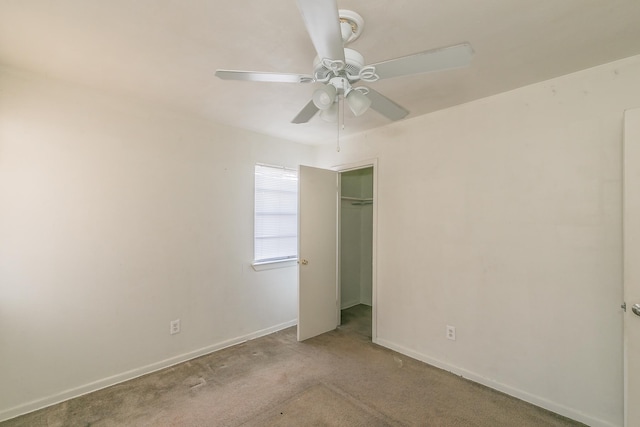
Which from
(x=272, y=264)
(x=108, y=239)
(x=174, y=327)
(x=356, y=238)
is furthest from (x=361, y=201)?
(x=108, y=239)

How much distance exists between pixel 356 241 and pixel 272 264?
1745 millimetres

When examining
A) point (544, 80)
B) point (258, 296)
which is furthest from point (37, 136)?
point (544, 80)

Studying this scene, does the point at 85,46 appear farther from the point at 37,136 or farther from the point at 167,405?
the point at 167,405

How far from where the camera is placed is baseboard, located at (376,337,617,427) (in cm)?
196

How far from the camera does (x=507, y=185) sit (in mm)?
2355

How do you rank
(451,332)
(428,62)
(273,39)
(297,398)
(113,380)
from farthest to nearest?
(451,332)
(113,380)
(297,398)
(273,39)
(428,62)

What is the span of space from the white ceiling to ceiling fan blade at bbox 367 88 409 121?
33cm

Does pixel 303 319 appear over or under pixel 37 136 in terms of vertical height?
under

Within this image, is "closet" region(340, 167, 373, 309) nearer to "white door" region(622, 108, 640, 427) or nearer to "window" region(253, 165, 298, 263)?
"window" region(253, 165, 298, 263)

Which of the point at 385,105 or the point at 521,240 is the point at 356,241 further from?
the point at 385,105

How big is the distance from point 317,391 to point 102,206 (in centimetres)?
235

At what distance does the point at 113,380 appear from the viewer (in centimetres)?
242

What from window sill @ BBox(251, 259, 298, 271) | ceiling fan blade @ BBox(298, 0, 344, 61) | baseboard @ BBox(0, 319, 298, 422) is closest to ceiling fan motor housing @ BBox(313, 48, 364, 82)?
ceiling fan blade @ BBox(298, 0, 344, 61)

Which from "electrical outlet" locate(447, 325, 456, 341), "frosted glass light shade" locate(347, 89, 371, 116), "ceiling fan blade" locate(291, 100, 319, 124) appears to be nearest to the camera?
"frosted glass light shade" locate(347, 89, 371, 116)
